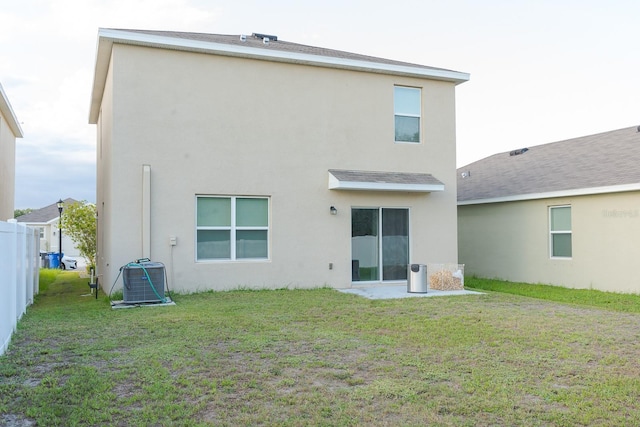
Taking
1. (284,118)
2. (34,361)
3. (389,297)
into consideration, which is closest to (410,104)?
(284,118)

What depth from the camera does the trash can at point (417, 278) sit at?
12008 millimetres

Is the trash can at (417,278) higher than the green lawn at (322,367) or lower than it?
higher

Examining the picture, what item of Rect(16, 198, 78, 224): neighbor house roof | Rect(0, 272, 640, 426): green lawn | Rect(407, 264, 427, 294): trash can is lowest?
Rect(0, 272, 640, 426): green lawn

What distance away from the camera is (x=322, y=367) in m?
5.71

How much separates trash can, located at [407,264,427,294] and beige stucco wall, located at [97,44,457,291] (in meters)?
1.65

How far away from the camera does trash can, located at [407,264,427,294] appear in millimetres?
12008

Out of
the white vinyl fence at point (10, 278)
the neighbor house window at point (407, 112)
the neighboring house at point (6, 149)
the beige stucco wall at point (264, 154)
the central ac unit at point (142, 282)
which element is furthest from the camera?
the neighboring house at point (6, 149)

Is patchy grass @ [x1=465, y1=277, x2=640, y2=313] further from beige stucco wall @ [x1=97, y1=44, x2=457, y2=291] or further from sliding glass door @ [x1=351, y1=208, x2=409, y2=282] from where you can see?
sliding glass door @ [x1=351, y1=208, x2=409, y2=282]

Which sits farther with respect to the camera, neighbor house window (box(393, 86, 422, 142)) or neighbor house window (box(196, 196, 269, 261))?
neighbor house window (box(393, 86, 422, 142))

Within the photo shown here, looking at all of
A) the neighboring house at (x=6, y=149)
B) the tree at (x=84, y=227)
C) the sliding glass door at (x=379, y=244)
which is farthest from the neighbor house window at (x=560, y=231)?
the neighboring house at (x=6, y=149)

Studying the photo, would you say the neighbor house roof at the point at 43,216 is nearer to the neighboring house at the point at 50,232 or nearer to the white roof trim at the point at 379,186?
the neighboring house at the point at 50,232

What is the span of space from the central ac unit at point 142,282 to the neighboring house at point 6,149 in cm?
927

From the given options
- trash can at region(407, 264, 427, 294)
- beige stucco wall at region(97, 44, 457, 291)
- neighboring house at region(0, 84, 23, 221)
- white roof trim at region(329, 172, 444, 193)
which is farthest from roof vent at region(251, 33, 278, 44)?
neighboring house at region(0, 84, 23, 221)

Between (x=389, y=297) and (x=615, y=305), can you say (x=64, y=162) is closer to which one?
(x=389, y=297)
